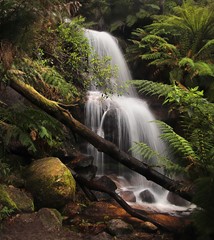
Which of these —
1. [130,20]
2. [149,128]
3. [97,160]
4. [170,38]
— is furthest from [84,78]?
[130,20]

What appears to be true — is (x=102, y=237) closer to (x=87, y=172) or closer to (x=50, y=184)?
(x=50, y=184)

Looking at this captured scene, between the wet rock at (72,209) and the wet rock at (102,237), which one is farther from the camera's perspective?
the wet rock at (72,209)

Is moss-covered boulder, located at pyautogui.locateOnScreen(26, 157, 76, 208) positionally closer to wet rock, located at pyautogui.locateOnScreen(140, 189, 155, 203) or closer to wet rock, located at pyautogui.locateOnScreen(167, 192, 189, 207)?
wet rock, located at pyautogui.locateOnScreen(140, 189, 155, 203)

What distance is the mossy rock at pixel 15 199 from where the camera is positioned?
348cm

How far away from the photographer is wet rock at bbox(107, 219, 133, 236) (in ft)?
12.1

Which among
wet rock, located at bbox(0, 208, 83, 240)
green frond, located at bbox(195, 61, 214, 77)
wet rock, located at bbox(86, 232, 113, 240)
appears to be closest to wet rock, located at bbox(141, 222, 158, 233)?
wet rock, located at bbox(86, 232, 113, 240)

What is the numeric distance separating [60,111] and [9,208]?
154 cm

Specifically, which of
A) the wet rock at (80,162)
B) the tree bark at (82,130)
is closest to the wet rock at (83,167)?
the wet rock at (80,162)

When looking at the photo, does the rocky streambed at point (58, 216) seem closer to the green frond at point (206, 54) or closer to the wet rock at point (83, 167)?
the wet rock at point (83, 167)

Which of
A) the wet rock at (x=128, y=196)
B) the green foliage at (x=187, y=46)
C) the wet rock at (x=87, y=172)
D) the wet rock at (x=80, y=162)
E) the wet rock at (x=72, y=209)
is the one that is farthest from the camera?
the green foliage at (x=187, y=46)

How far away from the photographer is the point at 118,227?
12.3 feet

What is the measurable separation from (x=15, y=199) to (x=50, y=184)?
525mm

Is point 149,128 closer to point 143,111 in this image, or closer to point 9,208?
point 143,111

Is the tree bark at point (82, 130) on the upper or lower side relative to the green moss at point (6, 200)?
upper
